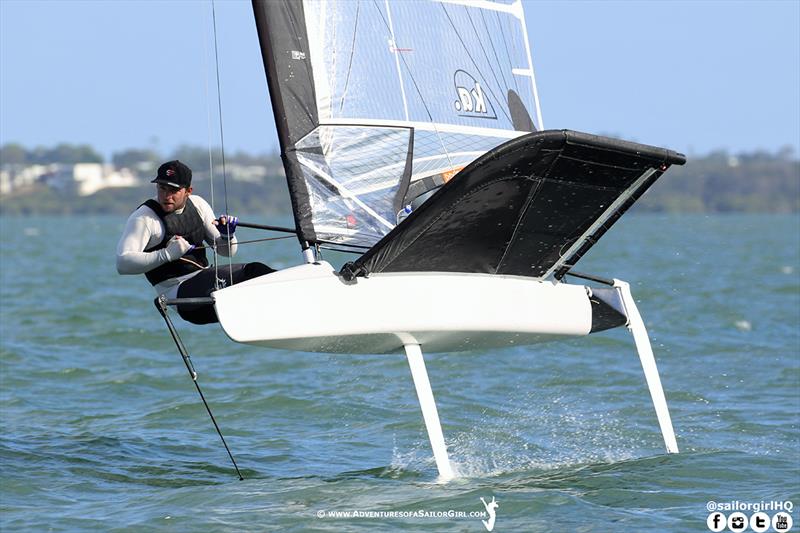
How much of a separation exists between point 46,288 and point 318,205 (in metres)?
12.6

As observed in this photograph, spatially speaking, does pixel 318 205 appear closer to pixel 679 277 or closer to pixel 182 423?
pixel 182 423

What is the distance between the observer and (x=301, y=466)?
6215 millimetres

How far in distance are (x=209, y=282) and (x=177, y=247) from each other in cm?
20

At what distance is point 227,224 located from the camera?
5.59 metres

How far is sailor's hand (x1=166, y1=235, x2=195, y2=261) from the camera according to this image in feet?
17.8

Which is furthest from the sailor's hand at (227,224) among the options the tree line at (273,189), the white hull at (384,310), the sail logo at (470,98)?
the tree line at (273,189)

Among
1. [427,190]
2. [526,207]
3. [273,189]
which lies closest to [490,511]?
[526,207]

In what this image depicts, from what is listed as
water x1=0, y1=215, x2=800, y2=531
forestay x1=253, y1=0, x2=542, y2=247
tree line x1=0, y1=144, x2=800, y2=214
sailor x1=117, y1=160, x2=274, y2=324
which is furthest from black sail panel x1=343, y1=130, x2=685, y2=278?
tree line x1=0, y1=144, x2=800, y2=214

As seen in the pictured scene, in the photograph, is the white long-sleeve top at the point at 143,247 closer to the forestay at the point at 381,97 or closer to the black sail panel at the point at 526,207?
the forestay at the point at 381,97

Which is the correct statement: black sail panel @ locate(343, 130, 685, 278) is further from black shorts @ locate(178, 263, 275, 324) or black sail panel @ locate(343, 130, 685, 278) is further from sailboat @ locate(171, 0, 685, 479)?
black shorts @ locate(178, 263, 275, 324)

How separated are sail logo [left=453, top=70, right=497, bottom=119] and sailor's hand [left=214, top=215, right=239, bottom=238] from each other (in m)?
1.40

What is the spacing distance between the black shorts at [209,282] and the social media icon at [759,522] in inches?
86.8

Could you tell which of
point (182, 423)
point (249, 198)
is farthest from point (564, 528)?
point (249, 198)

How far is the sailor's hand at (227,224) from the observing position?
557cm
